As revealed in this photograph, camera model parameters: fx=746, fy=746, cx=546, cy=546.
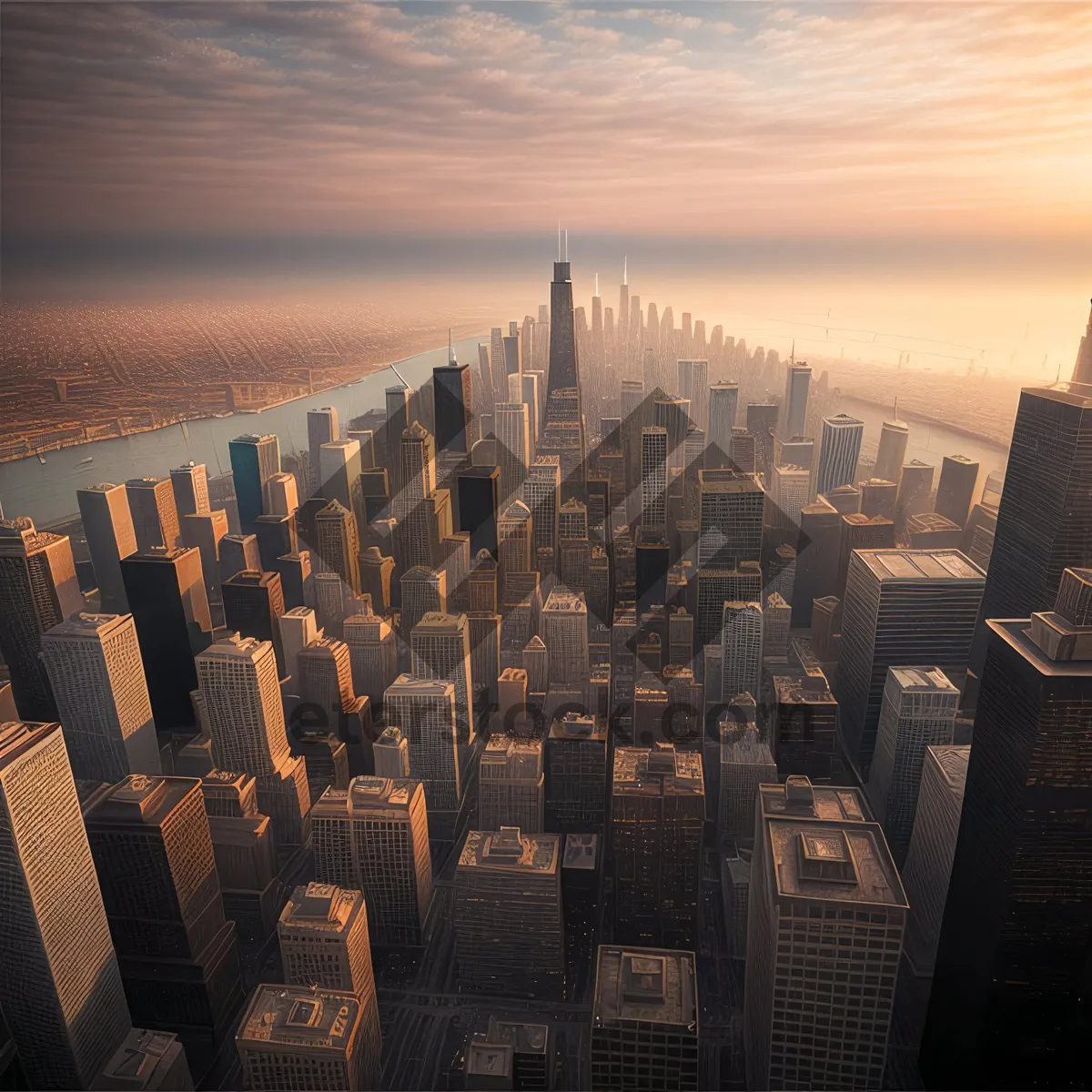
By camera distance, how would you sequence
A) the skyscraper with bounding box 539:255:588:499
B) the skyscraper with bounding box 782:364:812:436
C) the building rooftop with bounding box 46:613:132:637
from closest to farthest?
the building rooftop with bounding box 46:613:132:637 → the skyscraper with bounding box 782:364:812:436 → the skyscraper with bounding box 539:255:588:499

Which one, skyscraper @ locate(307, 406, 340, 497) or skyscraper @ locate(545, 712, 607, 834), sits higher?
skyscraper @ locate(307, 406, 340, 497)

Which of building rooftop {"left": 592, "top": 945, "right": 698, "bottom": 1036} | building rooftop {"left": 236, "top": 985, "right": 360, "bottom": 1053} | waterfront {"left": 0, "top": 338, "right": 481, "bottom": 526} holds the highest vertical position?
waterfront {"left": 0, "top": 338, "right": 481, "bottom": 526}

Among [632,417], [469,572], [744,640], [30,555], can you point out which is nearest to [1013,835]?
[744,640]

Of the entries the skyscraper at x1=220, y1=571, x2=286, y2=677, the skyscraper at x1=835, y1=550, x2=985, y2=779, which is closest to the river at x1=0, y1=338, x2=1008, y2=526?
the skyscraper at x1=835, y1=550, x2=985, y2=779

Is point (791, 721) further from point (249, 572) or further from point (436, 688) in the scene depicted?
point (249, 572)

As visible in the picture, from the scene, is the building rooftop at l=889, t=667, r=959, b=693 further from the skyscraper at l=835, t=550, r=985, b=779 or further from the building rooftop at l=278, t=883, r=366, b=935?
the building rooftop at l=278, t=883, r=366, b=935

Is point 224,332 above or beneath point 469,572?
above
